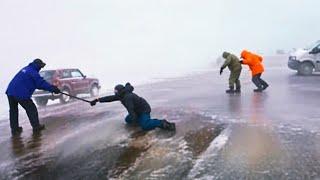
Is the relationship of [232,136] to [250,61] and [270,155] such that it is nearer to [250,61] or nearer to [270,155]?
[270,155]

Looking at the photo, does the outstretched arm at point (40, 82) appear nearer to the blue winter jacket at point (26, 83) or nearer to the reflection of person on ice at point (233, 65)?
the blue winter jacket at point (26, 83)

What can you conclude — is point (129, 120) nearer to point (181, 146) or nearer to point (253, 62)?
point (181, 146)

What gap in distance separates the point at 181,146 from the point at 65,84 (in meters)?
13.2

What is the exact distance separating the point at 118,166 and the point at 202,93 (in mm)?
11384

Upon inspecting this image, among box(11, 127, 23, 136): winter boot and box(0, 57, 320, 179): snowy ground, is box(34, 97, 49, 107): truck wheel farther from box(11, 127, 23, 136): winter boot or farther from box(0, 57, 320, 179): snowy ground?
box(11, 127, 23, 136): winter boot

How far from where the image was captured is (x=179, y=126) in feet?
34.2

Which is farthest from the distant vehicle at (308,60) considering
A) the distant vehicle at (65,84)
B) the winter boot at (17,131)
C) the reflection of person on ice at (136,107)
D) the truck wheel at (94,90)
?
the winter boot at (17,131)

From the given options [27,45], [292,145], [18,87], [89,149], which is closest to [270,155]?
[292,145]

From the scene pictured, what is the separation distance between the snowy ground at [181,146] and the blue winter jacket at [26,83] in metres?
0.91

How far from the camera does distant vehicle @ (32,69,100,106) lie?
20047mm

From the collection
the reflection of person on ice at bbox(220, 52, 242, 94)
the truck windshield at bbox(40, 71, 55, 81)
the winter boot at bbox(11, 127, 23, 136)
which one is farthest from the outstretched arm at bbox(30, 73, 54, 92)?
the truck windshield at bbox(40, 71, 55, 81)

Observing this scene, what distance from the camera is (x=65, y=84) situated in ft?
67.9

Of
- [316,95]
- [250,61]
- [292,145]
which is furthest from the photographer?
[250,61]

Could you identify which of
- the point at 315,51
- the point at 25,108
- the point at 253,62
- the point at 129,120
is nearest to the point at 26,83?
the point at 25,108
